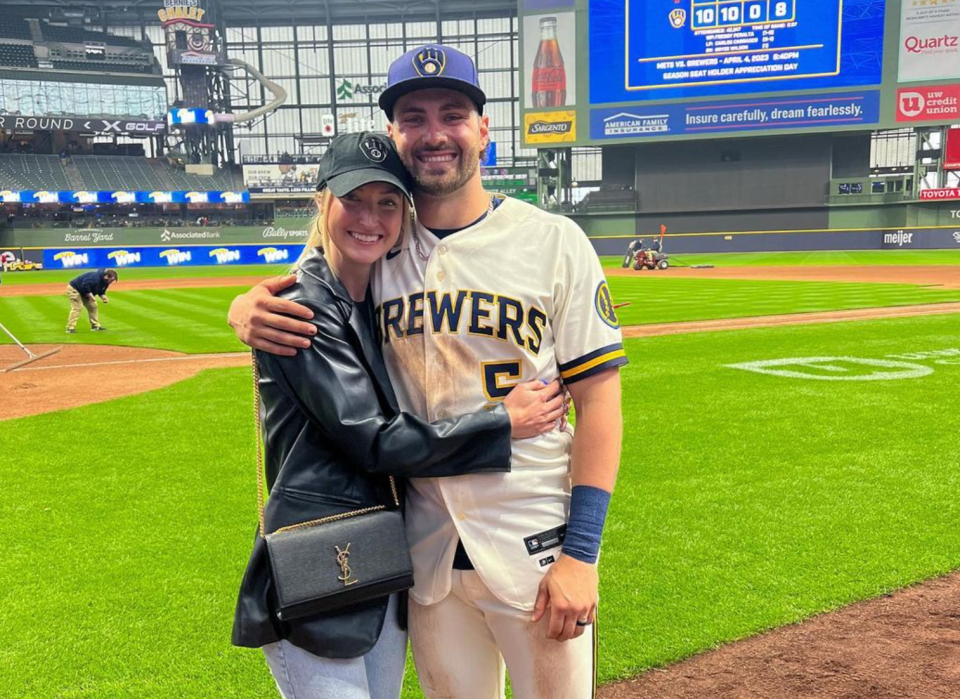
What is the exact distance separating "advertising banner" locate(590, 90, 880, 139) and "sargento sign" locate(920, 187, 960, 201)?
5.13 m

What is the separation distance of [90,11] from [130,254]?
128ft

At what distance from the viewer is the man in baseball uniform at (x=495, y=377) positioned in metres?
1.94

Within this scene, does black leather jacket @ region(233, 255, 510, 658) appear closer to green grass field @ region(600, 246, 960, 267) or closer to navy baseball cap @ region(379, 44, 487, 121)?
navy baseball cap @ region(379, 44, 487, 121)

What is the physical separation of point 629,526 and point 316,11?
75.0 metres

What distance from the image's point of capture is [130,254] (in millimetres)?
44344

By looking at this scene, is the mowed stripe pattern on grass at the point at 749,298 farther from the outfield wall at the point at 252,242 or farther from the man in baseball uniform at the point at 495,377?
the outfield wall at the point at 252,242

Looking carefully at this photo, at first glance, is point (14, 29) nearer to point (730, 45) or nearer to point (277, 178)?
point (277, 178)

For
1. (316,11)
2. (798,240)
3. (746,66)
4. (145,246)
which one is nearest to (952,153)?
(798,240)

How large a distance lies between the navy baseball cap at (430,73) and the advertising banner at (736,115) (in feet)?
156

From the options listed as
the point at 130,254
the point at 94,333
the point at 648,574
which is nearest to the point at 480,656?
the point at 648,574

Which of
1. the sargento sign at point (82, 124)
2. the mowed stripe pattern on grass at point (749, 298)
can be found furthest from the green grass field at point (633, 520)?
the sargento sign at point (82, 124)

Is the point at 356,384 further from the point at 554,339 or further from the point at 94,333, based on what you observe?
the point at 94,333

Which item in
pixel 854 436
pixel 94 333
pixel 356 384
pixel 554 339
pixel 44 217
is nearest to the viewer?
pixel 356 384

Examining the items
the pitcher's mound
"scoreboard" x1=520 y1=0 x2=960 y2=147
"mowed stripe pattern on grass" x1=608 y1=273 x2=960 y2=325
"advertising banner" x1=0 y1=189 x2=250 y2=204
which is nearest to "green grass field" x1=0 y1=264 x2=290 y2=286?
"advertising banner" x1=0 y1=189 x2=250 y2=204
